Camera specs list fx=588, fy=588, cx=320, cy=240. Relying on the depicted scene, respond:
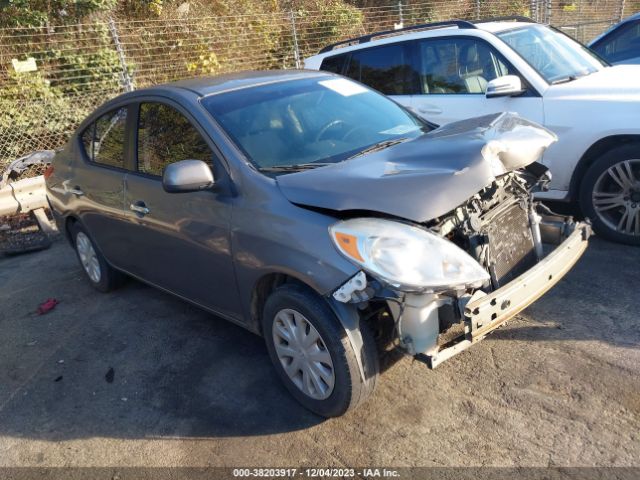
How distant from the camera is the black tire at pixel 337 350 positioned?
9.37ft

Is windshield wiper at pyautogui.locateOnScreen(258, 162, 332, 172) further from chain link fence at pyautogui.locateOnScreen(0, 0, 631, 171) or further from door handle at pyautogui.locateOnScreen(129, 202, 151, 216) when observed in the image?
chain link fence at pyautogui.locateOnScreen(0, 0, 631, 171)

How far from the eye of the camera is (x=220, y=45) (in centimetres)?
1296

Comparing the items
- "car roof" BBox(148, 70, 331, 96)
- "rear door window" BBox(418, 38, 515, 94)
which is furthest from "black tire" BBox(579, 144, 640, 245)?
"car roof" BBox(148, 70, 331, 96)

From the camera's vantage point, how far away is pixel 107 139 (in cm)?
471

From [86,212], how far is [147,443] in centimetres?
247

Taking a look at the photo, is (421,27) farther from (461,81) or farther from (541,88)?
(541,88)

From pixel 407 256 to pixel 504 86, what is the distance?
9.66ft

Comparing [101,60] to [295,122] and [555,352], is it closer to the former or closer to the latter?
[295,122]

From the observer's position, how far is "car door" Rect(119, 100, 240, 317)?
350 centimetres

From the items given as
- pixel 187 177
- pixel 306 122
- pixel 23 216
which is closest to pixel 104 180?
pixel 187 177

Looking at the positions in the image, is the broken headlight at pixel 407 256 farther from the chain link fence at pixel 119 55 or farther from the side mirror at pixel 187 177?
the chain link fence at pixel 119 55

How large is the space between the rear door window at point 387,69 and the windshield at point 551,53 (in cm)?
99

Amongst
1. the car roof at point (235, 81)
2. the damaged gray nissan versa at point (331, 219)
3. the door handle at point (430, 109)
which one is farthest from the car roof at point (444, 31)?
the car roof at point (235, 81)

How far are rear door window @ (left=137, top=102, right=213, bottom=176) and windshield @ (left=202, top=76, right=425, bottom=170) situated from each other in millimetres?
203
